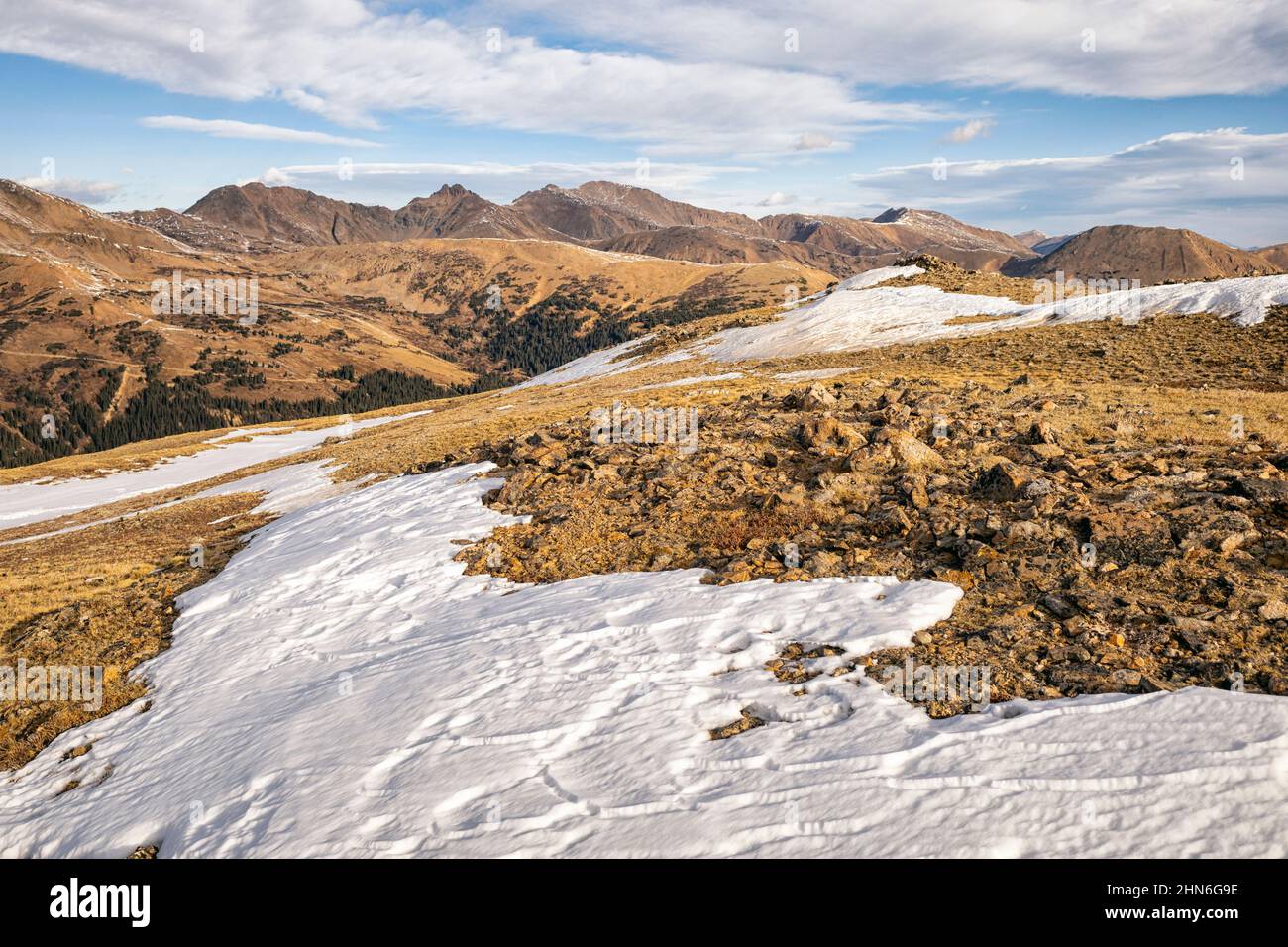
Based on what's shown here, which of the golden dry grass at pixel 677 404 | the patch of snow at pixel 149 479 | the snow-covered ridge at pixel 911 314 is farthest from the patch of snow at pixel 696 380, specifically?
the patch of snow at pixel 149 479

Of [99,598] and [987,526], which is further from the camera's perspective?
[99,598]

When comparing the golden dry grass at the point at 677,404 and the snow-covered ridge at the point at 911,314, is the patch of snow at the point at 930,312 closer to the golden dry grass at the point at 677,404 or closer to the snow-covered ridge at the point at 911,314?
the snow-covered ridge at the point at 911,314

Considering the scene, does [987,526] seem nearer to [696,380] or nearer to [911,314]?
[696,380]

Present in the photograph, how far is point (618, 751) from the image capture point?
8.37 m

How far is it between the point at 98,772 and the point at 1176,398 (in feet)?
105

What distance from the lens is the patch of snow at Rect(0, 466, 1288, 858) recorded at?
20.9 ft

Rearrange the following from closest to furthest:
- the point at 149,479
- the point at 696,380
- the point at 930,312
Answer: the point at 696,380 < the point at 149,479 < the point at 930,312

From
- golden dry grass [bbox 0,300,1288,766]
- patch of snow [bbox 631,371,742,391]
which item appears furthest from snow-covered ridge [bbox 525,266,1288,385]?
patch of snow [bbox 631,371,742,391]

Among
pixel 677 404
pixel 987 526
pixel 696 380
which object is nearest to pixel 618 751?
pixel 987 526

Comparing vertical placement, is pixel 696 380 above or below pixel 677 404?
above

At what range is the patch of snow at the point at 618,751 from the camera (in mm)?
6375

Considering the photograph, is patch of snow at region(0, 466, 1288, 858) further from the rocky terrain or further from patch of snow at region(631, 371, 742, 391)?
patch of snow at region(631, 371, 742, 391)
